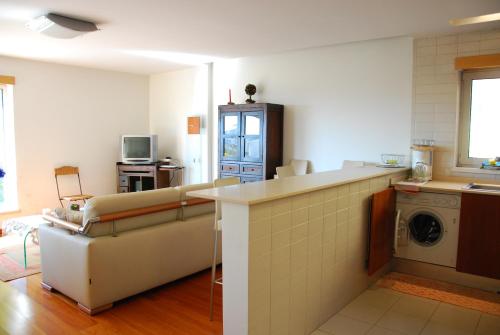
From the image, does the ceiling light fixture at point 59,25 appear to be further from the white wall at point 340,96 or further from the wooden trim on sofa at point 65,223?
the white wall at point 340,96

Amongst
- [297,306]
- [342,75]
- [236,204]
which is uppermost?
[342,75]

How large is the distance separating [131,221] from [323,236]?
153 centimetres

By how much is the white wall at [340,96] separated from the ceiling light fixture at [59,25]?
234cm

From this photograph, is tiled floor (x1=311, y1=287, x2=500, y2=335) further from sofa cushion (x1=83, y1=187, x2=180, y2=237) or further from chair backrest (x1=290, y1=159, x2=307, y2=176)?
chair backrest (x1=290, y1=159, x2=307, y2=176)

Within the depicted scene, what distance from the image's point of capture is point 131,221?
2910 millimetres

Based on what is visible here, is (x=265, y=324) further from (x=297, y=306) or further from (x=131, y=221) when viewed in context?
(x=131, y=221)

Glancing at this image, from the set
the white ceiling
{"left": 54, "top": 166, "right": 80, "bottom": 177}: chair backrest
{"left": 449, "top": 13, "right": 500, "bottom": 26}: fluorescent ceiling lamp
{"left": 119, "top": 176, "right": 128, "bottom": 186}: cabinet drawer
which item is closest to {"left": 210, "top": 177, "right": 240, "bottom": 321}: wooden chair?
the white ceiling

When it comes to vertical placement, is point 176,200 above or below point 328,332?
above

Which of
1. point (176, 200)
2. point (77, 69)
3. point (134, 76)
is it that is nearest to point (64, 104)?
point (77, 69)

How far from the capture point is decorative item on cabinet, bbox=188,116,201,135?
5863 millimetres

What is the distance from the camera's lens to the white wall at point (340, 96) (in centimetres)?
398

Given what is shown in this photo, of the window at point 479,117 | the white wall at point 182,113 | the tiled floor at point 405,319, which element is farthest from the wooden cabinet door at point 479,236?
the white wall at point 182,113

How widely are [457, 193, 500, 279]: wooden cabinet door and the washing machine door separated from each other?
0.69ft

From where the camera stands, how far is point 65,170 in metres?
5.79
